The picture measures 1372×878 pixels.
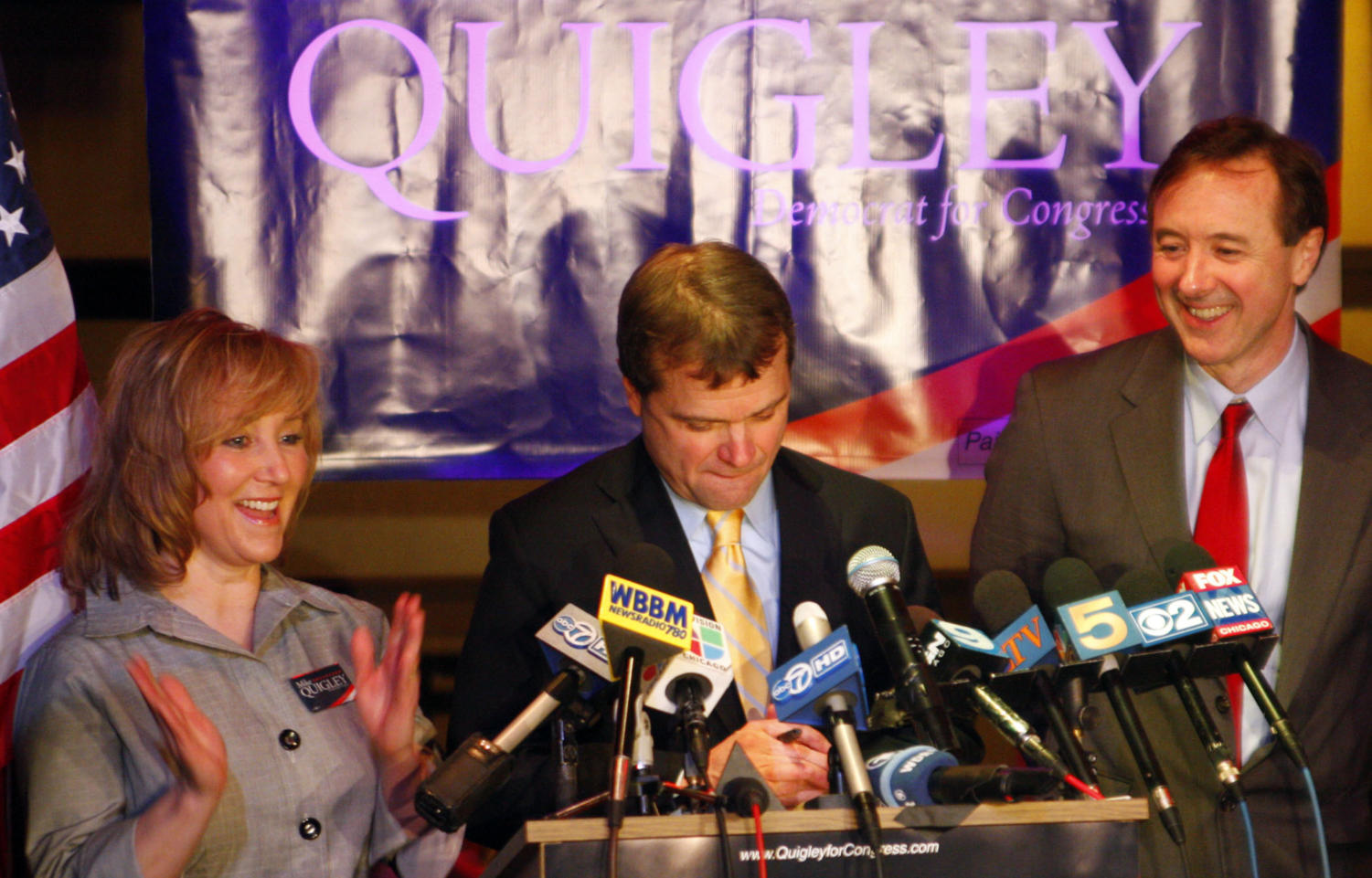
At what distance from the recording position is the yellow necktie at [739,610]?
2361 millimetres

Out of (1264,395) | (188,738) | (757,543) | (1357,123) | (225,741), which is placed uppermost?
(1357,123)

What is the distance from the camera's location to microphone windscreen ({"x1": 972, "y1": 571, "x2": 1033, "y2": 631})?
205 centimetres

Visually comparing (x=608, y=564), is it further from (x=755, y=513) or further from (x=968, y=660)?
(x=968, y=660)

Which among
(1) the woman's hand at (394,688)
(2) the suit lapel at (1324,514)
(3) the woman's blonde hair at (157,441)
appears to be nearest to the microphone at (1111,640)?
(2) the suit lapel at (1324,514)

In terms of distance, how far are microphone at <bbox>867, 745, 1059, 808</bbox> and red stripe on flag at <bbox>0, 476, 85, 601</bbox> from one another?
1769mm

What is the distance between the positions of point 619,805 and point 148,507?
1.17m

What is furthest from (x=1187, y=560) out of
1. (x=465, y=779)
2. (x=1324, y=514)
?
(x=465, y=779)

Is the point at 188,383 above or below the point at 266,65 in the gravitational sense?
below

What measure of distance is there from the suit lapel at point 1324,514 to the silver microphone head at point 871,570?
1059 millimetres

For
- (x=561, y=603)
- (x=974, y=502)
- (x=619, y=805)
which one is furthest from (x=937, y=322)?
(x=619, y=805)

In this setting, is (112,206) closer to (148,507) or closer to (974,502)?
(148,507)

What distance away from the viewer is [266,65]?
324 centimetres

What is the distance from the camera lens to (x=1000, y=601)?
80.7 inches

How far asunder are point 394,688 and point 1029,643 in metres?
1.02
